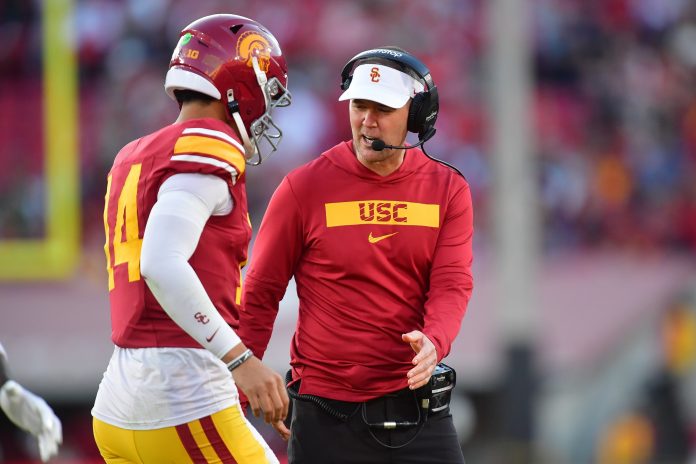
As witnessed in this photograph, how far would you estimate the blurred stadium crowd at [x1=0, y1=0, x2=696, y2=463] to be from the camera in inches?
427

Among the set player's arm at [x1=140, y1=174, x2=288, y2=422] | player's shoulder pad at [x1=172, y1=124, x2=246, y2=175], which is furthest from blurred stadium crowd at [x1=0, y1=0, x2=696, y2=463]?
player's arm at [x1=140, y1=174, x2=288, y2=422]

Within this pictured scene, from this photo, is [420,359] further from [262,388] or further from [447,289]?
[262,388]

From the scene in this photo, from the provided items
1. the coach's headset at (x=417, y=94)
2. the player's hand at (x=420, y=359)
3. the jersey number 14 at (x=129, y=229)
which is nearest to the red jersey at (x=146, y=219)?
the jersey number 14 at (x=129, y=229)

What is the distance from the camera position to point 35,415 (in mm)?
3775

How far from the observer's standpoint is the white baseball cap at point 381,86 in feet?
12.8

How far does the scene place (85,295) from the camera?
1080 cm

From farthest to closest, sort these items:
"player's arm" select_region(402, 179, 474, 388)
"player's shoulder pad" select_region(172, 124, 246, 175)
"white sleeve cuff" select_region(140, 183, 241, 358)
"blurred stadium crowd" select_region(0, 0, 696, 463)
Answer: "blurred stadium crowd" select_region(0, 0, 696, 463)
"player's arm" select_region(402, 179, 474, 388)
"player's shoulder pad" select_region(172, 124, 246, 175)
"white sleeve cuff" select_region(140, 183, 241, 358)

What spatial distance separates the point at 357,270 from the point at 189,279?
0.81m

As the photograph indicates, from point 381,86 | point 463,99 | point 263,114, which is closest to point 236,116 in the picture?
point 263,114

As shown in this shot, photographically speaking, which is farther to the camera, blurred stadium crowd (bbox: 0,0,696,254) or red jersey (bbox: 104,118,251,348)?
blurred stadium crowd (bbox: 0,0,696,254)

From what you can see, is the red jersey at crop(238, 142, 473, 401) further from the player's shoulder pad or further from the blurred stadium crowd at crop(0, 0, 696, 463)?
the blurred stadium crowd at crop(0, 0, 696, 463)

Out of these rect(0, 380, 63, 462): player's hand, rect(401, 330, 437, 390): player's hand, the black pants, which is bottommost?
A: the black pants

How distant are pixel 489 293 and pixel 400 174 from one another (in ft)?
24.3

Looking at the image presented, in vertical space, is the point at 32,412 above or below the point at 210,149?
below
